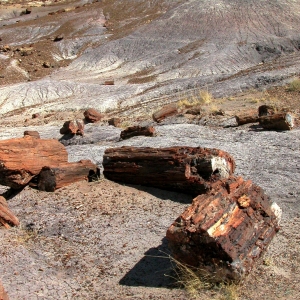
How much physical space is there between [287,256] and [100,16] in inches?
1588

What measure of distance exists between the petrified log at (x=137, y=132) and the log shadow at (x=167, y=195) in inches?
162

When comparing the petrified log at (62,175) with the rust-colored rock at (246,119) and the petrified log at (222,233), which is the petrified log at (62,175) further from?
the rust-colored rock at (246,119)

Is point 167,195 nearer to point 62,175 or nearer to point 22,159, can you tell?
point 62,175

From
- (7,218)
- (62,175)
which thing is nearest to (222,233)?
(7,218)

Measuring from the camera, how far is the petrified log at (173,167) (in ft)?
25.7

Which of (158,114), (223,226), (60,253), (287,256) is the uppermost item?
(223,226)

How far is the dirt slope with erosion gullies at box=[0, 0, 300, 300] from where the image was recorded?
5957 millimetres

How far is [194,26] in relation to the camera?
36312mm

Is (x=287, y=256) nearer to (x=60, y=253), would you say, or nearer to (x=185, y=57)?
(x=60, y=253)

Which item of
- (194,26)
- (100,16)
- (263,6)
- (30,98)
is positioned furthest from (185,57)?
(100,16)

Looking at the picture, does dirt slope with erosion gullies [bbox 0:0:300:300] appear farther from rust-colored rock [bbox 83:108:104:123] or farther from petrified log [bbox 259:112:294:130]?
rust-colored rock [bbox 83:108:104:123]

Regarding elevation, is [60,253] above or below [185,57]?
above

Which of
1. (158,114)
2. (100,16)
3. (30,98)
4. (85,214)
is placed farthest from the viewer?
(100,16)

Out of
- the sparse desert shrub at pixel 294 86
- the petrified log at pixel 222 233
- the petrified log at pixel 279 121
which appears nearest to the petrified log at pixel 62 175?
the petrified log at pixel 222 233
